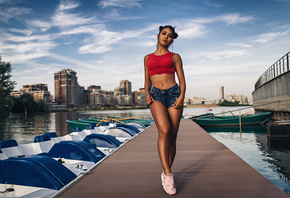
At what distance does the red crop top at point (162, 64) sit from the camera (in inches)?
132

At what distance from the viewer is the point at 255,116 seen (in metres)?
30.2

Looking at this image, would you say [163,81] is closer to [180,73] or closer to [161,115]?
[180,73]

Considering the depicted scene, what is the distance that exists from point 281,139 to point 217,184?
15674mm

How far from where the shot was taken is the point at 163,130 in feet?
10.5

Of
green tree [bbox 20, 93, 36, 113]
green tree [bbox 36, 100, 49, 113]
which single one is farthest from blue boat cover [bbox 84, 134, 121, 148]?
green tree [bbox 36, 100, 49, 113]

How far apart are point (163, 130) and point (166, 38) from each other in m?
1.36

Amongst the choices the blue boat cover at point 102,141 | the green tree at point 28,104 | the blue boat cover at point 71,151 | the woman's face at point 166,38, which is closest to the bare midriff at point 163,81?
the woman's face at point 166,38

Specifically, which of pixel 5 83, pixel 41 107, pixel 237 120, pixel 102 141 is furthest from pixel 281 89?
pixel 41 107

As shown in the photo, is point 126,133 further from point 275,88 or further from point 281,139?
point 275,88

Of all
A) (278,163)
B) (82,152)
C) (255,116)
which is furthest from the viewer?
(255,116)

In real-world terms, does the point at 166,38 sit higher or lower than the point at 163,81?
higher

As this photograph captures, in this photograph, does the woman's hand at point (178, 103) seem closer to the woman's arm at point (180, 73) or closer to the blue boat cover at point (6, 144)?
the woman's arm at point (180, 73)

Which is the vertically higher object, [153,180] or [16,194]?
[153,180]

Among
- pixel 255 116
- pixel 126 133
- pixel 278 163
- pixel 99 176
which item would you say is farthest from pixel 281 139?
pixel 99 176
